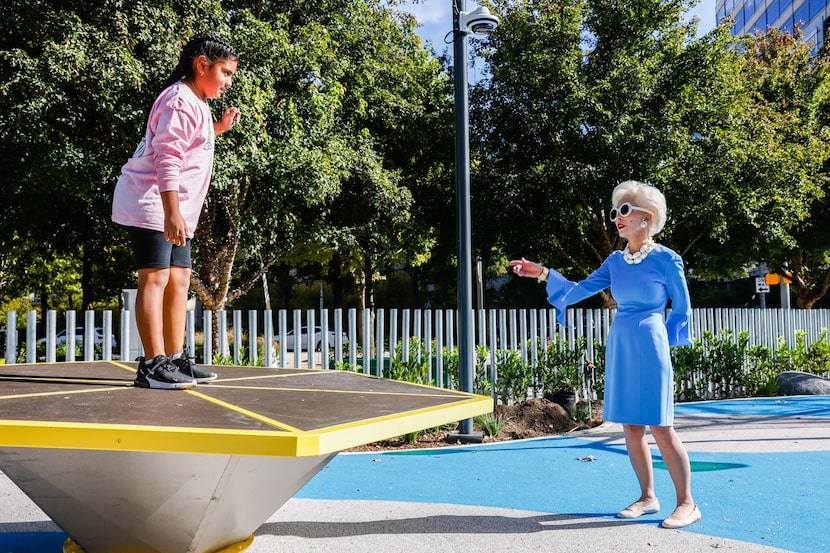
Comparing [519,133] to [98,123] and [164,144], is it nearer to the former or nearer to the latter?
[98,123]

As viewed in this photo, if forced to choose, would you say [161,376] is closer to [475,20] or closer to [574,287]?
[574,287]

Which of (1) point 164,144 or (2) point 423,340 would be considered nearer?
(1) point 164,144

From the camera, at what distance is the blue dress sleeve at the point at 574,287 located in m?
4.45

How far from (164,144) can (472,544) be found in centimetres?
262

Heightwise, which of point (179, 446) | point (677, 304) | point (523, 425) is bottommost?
point (523, 425)

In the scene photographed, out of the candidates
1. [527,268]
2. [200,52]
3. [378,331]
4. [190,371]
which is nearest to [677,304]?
[527,268]

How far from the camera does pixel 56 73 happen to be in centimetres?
1048

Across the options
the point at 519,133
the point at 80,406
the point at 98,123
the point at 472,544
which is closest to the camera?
the point at 80,406

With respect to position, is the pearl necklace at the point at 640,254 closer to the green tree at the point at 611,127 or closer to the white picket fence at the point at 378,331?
the white picket fence at the point at 378,331

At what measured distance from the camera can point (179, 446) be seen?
2094 mm

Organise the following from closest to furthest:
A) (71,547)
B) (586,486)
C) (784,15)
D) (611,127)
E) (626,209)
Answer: (71,547) < (626,209) < (586,486) < (611,127) < (784,15)

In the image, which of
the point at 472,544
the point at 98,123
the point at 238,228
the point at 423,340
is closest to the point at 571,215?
the point at 238,228

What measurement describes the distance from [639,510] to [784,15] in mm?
48305

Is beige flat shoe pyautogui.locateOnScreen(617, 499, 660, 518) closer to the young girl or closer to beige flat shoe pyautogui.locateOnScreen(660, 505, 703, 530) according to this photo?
beige flat shoe pyautogui.locateOnScreen(660, 505, 703, 530)
